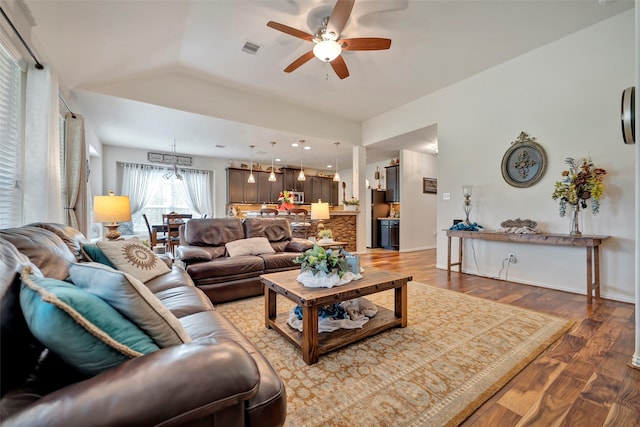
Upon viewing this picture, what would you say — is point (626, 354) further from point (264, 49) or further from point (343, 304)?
point (264, 49)

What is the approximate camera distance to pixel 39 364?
2.68 feet

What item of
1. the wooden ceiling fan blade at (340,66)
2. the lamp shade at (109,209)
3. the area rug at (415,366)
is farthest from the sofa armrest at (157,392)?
the wooden ceiling fan blade at (340,66)

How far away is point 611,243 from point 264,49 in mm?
4715

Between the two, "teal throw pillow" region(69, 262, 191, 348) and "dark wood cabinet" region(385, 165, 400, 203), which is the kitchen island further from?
"teal throw pillow" region(69, 262, 191, 348)

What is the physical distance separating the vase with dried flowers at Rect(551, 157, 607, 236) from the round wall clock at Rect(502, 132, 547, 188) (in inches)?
11.5

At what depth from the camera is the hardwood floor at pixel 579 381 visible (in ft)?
4.32

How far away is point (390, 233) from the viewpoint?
7.03 meters

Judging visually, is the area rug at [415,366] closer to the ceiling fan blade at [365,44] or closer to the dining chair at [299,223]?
the ceiling fan blade at [365,44]

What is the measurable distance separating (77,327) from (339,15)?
284 cm

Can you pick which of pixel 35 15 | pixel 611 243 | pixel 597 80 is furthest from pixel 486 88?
pixel 35 15

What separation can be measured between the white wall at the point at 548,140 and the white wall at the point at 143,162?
576 cm

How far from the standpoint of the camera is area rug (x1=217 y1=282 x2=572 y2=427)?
4.44 feet

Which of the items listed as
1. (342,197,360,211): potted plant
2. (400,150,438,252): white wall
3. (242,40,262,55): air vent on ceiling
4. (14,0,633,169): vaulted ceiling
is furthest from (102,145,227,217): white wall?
(400,150,438,252): white wall

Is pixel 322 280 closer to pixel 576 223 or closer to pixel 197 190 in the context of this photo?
pixel 576 223
